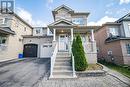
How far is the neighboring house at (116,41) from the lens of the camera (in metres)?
12.8

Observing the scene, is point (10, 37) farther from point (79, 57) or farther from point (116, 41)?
point (116, 41)

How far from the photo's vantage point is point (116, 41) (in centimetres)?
1372

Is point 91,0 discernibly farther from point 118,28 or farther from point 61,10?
point 118,28

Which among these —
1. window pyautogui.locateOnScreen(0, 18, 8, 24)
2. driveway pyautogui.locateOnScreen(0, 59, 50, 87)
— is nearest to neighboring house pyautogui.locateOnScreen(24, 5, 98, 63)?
window pyautogui.locateOnScreen(0, 18, 8, 24)

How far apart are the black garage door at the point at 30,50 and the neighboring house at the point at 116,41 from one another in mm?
12909

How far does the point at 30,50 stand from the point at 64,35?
7.75 metres

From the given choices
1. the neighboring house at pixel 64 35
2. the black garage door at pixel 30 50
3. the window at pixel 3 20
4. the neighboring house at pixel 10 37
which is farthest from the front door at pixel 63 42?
the window at pixel 3 20

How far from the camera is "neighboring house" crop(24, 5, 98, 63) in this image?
11.1 metres

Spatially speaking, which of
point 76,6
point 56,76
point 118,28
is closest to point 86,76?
point 56,76

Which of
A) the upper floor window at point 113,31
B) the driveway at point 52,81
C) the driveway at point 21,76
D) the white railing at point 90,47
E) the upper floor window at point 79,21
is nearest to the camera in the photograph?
the driveway at point 52,81

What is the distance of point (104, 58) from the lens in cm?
1725

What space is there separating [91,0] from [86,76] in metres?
10.8

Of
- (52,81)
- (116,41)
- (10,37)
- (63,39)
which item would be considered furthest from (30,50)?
(116,41)

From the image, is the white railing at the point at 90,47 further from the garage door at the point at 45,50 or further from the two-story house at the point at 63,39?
the garage door at the point at 45,50
